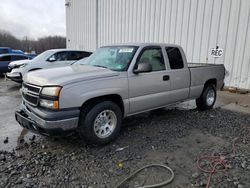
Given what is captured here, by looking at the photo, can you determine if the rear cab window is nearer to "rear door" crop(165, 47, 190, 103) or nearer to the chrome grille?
"rear door" crop(165, 47, 190, 103)

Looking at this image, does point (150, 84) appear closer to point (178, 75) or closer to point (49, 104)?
point (178, 75)

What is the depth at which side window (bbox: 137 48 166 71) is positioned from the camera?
4119mm

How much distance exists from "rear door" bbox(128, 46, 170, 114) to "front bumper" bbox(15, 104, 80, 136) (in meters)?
1.20

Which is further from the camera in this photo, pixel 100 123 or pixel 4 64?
pixel 4 64

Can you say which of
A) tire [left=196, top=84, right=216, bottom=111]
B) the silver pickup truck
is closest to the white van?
the silver pickup truck

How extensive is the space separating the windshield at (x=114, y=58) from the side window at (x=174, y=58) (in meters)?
1.01

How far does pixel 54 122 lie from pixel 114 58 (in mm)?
1827

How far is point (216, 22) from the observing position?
8.79m

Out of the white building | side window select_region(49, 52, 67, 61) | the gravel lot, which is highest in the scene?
the white building

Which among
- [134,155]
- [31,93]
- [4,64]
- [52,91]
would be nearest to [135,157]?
[134,155]

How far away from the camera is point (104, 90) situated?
335 centimetres

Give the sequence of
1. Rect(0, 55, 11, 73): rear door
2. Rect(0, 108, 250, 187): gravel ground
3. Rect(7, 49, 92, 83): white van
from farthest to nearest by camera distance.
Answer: Rect(0, 55, 11, 73): rear door < Rect(7, 49, 92, 83): white van < Rect(0, 108, 250, 187): gravel ground

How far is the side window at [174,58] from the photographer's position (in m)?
4.63

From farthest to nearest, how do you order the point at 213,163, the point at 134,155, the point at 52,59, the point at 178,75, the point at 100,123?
the point at 52,59 → the point at 178,75 → the point at 100,123 → the point at 134,155 → the point at 213,163
